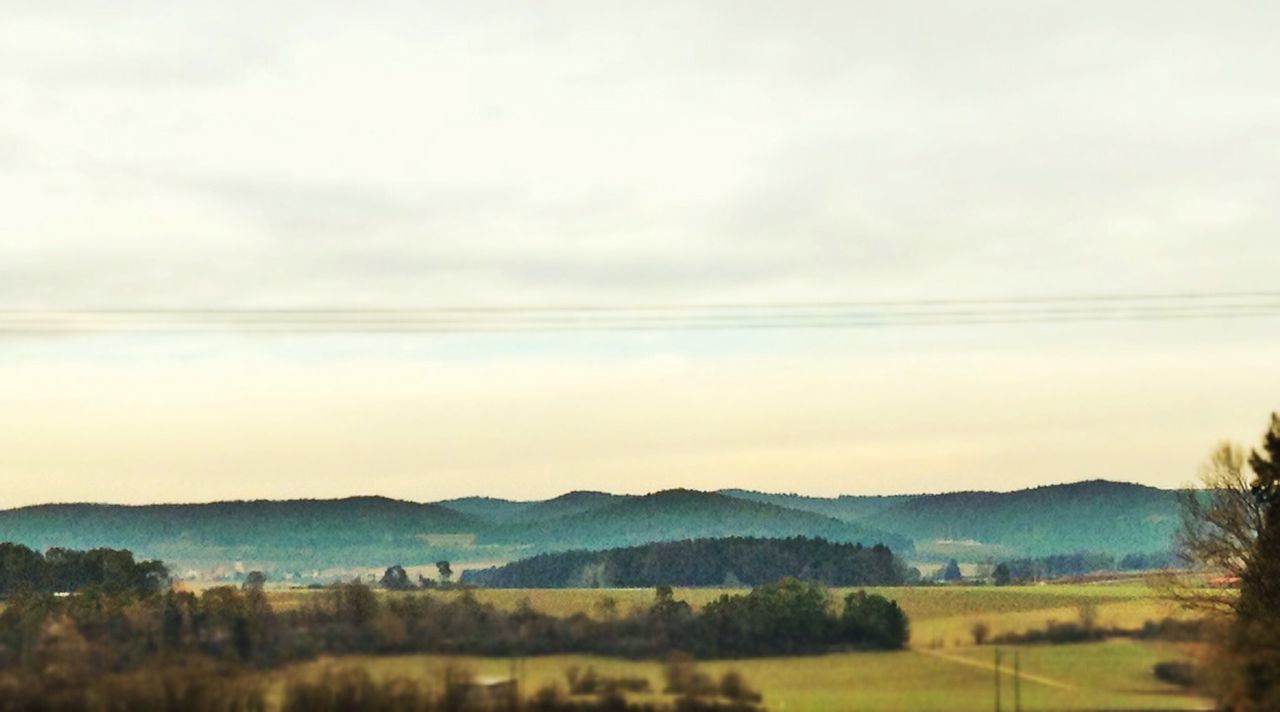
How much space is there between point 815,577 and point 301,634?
11302 centimetres

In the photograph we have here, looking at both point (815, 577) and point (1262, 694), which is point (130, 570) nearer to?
point (815, 577)

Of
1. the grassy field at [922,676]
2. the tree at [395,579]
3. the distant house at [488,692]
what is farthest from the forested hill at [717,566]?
the distant house at [488,692]

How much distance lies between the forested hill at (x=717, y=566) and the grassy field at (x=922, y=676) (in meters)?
101

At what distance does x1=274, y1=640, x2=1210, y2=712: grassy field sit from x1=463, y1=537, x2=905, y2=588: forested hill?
101 meters

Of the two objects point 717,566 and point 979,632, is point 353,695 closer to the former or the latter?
point 979,632

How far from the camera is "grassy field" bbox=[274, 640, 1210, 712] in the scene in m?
43.5

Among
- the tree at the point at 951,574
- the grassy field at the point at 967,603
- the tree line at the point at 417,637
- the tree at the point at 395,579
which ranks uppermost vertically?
the tree at the point at 951,574

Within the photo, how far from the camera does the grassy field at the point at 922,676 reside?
43.5 m

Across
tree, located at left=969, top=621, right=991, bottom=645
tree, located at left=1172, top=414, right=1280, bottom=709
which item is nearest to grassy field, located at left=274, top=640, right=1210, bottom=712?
tree, located at left=969, top=621, right=991, bottom=645

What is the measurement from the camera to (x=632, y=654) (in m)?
46.2

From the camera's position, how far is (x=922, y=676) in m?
45.9

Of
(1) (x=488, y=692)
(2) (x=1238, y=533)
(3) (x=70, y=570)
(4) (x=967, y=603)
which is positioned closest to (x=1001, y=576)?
(4) (x=967, y=603)

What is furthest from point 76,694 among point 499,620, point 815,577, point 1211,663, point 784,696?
point 815,577

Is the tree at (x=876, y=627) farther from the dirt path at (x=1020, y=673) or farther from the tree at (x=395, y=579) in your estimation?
the tree at (x=395, y=579)
